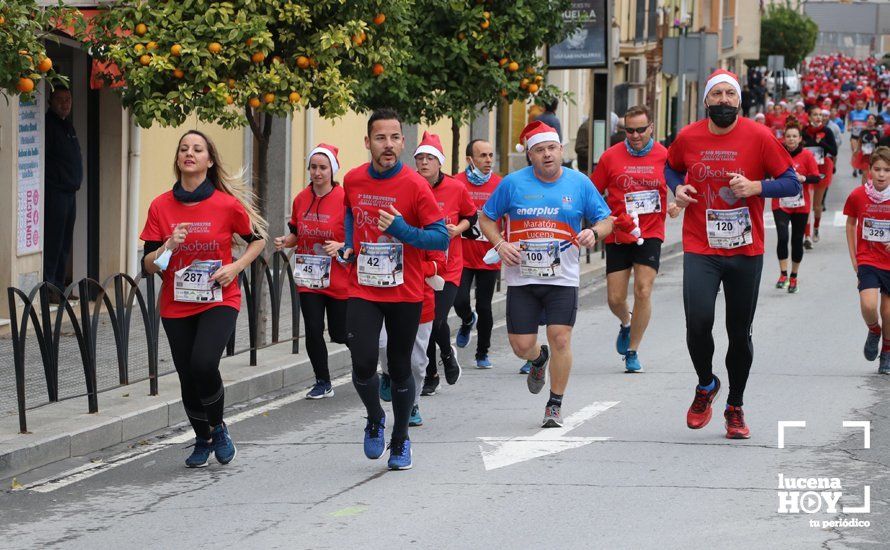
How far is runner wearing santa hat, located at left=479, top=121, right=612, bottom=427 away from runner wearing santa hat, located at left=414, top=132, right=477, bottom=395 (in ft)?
1.59

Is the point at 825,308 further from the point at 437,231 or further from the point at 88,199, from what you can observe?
the point at 437,231

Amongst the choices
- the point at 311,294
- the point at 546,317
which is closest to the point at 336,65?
the point at 311,294

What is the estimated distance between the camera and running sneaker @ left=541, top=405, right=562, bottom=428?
386 inches

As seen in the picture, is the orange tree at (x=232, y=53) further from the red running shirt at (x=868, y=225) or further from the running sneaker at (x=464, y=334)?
the red running shirt at (x=868, y=225)

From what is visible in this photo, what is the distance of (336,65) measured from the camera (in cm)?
1248

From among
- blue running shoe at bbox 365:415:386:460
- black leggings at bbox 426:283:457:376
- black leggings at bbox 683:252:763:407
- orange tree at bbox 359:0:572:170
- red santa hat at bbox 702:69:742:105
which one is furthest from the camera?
orange tree at bbox 359:0:572:170

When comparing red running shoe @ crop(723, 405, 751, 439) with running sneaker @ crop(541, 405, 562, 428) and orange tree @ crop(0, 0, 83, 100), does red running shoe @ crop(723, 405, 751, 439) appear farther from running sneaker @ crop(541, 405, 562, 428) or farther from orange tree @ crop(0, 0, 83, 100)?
orange tree @ crop(0, 0, 83, 100)

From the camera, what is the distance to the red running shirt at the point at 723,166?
29.7 ft

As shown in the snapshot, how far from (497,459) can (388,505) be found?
1195 millimetres

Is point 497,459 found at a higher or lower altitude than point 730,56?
lower

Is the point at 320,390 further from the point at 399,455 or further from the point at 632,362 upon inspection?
the point at 399,455

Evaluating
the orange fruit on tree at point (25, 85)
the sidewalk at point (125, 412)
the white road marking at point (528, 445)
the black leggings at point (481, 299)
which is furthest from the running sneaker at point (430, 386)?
the orange fruit on tree at point (25, 85)

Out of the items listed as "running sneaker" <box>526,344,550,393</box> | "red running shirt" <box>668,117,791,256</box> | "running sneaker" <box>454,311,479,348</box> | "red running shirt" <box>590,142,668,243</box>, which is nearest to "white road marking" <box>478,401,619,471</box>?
"running sneaker" <box>526,344,550,393</box>

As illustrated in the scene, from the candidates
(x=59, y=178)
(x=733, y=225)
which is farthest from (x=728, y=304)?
(x=59, y=178)
